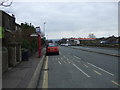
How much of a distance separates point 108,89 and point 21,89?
3151mm

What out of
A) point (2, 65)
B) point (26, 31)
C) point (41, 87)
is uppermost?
point (26, 31)

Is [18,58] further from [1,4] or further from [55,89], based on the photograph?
[55,89]

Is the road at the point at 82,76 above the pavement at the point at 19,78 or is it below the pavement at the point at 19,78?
below

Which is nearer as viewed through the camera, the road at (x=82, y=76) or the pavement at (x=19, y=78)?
the pavement at (x=19, y=78)

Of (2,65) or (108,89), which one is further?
(2,65)

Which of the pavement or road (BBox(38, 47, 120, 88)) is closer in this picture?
the pavement

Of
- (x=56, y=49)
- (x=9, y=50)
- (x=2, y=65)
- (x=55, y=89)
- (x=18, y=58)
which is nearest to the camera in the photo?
(x=55, y=89)

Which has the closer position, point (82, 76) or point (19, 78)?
point (19, 78)

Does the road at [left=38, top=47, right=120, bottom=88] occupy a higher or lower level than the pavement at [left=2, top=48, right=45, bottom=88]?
lower

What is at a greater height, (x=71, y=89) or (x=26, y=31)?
(x=26, y=31)

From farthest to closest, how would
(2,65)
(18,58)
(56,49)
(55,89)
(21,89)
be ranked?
(56,49)
(18,58)
(2,65)
(55,89)
(21,89)

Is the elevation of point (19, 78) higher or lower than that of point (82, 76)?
higher

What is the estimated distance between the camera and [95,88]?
7172 mm

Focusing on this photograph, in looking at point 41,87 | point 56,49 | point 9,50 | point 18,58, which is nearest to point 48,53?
point 56,49
